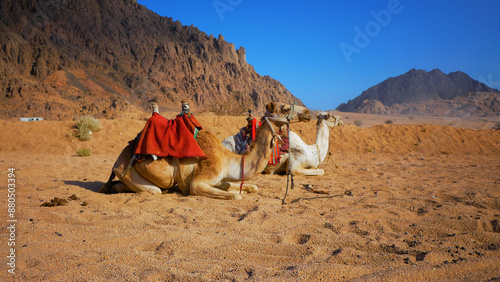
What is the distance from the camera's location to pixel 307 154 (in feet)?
27.7

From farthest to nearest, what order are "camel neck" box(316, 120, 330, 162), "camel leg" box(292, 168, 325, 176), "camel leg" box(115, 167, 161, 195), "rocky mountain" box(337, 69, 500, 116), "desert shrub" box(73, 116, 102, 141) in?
"rocky mountain" box(337, 69, 500, 116) < "desert shrub" box(73, 116, 102, 141) < "camel neck" box(316, 120, 330, 162) < "camel leg" box(292, 168, 325, 176) < "camel leg" box(115, 167, 161, 195)

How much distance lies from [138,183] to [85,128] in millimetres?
11391

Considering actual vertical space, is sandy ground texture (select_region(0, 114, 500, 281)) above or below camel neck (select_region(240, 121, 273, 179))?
below

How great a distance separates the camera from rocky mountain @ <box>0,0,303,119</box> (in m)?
44.5

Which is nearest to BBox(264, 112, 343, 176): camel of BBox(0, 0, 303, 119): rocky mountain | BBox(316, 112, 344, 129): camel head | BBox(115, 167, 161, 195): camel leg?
BBox(316, 112, 344, 129): camel head

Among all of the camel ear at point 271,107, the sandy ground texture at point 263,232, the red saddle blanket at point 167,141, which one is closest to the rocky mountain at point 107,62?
the red saddle blanket at point 167,141

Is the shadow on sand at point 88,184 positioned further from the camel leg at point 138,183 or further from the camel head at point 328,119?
the camel head at point 328,119

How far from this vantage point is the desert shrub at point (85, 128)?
589 inches

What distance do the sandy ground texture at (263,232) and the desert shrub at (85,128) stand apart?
7589mm

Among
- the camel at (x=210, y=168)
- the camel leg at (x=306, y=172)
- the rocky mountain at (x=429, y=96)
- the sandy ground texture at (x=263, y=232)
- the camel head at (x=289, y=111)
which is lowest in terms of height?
the sandy ground texture at (x=263, y=232)

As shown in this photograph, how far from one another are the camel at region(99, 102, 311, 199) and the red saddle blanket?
8.1 inches

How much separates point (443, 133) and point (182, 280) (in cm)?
1953

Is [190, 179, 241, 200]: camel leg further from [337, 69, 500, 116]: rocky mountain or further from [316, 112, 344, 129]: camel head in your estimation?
[337, 69, 500, 116]: rocky mountain

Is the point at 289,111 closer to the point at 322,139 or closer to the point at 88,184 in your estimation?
the point at 322,139
